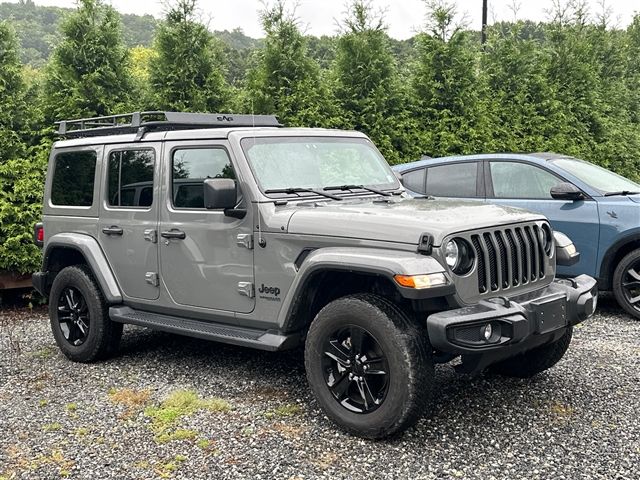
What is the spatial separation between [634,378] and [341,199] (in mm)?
2512

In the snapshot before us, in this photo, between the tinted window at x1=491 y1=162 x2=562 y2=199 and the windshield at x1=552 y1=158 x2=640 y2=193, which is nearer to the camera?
the windshield at x1=552 y1=158 x2=640 y2=193

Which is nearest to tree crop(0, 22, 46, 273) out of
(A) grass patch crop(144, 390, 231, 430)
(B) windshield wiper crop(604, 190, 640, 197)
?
(A) grass patch crop(144, 390, 231, 430)

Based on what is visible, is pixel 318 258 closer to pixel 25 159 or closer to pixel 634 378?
pixel 634 378

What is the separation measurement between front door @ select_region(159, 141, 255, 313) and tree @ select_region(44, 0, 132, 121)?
3.78m

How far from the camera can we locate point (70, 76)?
27.4 ft

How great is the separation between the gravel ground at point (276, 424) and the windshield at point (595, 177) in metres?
1.83

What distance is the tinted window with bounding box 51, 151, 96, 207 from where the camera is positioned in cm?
571

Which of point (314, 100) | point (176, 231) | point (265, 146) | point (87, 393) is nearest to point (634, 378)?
point (265, 146)

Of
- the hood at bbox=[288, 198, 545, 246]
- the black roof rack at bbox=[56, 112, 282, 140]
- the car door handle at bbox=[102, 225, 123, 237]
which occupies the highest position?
the black roof rack at bbox=[56, 112, 282, 140]

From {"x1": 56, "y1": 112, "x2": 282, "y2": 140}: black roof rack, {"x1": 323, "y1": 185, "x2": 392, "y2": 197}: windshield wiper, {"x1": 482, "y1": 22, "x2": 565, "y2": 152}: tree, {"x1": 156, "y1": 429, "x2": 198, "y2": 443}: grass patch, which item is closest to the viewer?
{"x1": 156, "y1": 429, "x2": 198, "y2": 443}: grass patch

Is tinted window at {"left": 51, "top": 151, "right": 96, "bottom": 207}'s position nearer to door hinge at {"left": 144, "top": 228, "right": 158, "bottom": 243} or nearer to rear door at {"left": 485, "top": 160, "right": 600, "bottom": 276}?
door hinge at {"left": 144, "top": 228, "right": 158, "bottom": 243}

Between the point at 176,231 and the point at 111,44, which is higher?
the point at 111,44

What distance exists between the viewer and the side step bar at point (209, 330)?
4.33 metres

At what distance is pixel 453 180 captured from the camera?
25.0ft
